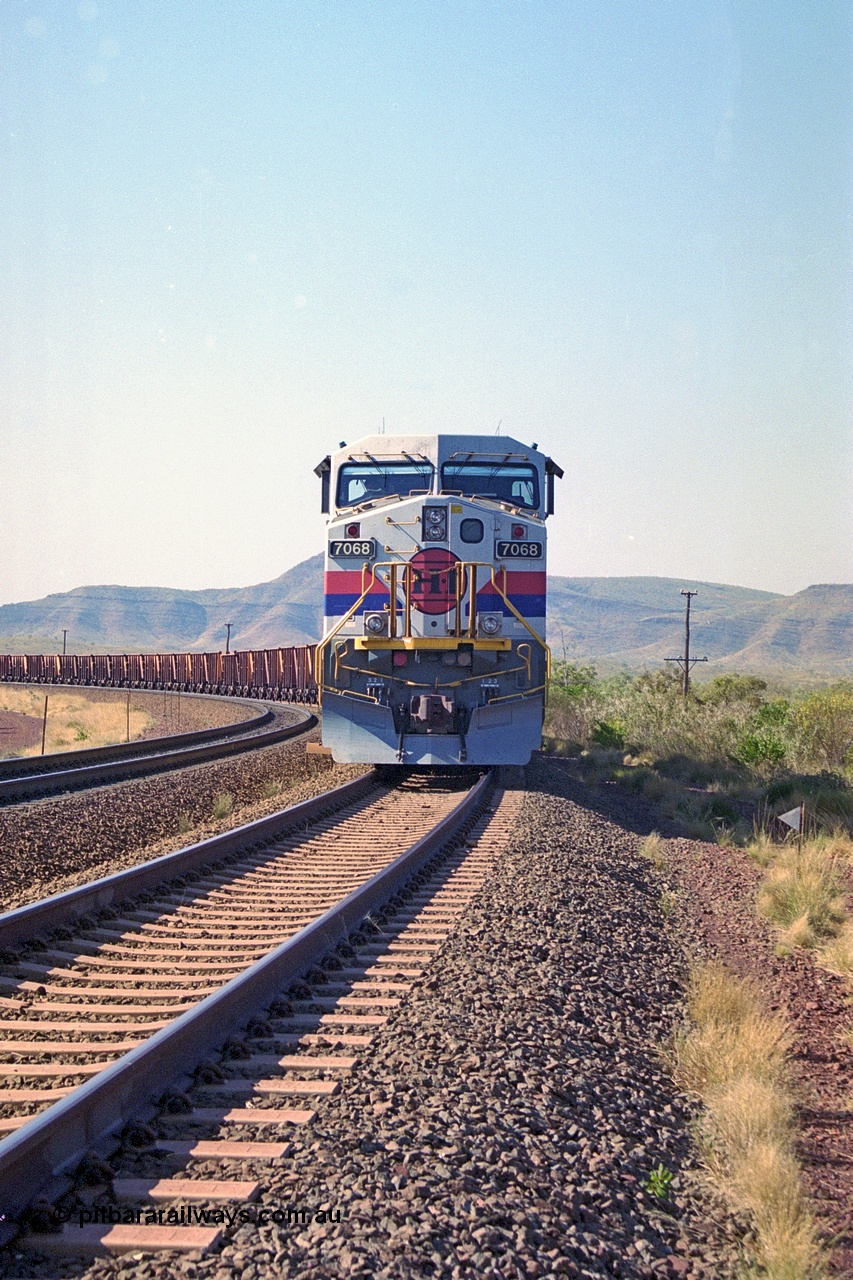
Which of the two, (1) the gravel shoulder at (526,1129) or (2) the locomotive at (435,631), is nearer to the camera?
(1) the gravel shoulder at (526,1129)

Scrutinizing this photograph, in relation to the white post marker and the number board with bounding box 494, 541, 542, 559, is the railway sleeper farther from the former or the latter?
the number board with bounding box 494, 541, 542, 559

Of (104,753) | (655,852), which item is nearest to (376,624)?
(655,852)

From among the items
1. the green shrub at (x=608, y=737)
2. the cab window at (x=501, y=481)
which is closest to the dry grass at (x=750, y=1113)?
the cab window at (x=501, y=481)

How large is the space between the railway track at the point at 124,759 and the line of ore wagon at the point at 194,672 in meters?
8.70

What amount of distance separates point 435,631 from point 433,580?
0.64 metres

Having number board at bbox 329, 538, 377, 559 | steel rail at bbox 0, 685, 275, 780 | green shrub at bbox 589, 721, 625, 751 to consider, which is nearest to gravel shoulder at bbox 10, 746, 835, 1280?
number board at bbox 329, 538, 377, 559

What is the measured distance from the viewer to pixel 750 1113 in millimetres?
4305

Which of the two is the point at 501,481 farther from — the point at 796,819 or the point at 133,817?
the point at 133,817

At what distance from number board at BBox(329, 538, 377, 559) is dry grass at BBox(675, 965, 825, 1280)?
318 inches

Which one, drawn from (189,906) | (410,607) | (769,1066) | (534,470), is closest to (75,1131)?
(769,1066)

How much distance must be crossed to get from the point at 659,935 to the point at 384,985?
274 cm

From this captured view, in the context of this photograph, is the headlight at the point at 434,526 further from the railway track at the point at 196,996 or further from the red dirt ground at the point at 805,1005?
the railway track at the point at 196,996

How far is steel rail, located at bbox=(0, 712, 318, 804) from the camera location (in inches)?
525

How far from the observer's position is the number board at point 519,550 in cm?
1338
